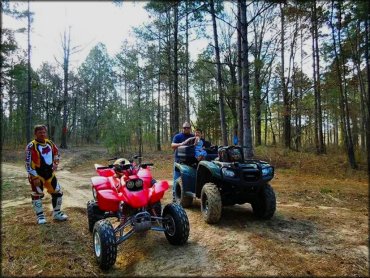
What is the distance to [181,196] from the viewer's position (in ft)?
23.0

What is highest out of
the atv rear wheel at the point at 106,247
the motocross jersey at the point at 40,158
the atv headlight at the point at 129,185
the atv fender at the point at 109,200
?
the motocross jersey at the point at 40,158

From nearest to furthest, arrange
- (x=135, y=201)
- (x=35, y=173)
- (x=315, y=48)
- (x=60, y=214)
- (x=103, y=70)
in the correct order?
(x=135, y=201)
(x=35, y=173)
(x=60, y=214)
(x=315, y=48)
(x=103, y=70)

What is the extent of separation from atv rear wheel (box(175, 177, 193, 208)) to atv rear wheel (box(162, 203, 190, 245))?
2143 mm

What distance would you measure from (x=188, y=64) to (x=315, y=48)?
28.1ft

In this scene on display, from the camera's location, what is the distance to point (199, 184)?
6387mm

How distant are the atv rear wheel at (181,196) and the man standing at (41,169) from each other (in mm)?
2390

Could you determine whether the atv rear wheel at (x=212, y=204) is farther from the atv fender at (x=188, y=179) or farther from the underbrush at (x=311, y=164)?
the underbrush at (x=311, y=164)

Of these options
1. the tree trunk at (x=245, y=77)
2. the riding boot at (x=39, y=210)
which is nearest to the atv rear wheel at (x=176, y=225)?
the riding boot at (x=39, y=210)

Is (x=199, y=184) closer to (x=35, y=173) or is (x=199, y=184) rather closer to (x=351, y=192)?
(x=35, y=173)

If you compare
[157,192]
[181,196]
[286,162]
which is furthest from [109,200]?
[286,162]

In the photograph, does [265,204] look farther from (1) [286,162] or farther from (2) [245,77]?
(1) [286,162]

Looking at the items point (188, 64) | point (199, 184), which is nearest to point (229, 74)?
point (188, 64)

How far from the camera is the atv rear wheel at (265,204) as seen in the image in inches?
226

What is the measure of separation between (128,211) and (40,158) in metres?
2.41
